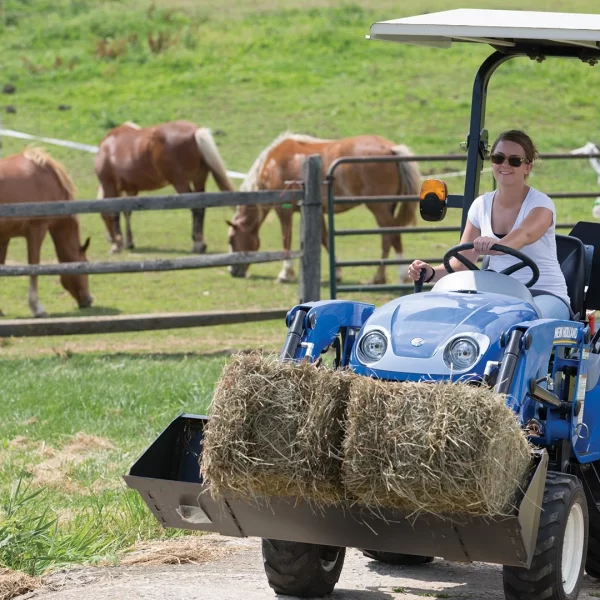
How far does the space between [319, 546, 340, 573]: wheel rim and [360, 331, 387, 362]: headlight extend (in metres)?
0.70

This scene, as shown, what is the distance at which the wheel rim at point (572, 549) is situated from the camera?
4102 mm

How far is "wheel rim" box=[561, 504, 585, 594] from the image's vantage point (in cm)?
410

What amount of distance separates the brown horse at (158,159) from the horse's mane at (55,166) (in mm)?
4427

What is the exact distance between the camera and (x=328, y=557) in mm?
4438

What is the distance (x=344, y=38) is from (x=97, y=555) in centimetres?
2236

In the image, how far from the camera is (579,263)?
498 cm

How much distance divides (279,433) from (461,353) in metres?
0.69

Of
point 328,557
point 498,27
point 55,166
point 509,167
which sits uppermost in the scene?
point 498,27

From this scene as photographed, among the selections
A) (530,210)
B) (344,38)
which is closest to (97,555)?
(530,210)

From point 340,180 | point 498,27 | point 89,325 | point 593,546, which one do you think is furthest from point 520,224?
point 340,180

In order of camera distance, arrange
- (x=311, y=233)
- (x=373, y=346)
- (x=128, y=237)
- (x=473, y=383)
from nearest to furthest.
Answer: (x=473, y=383) < (x=373, y=346) < (x=311, y=233) < (x=128, y=237)

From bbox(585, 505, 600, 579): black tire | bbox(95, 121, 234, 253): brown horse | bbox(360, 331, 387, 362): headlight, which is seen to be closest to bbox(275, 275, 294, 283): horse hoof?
bbox(95, 121, 234, 253): brown horse

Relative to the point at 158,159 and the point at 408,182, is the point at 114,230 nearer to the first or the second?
the point at 158,159

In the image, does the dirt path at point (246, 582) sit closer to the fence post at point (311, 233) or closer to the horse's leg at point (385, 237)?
the fence post at point (311, 233)
